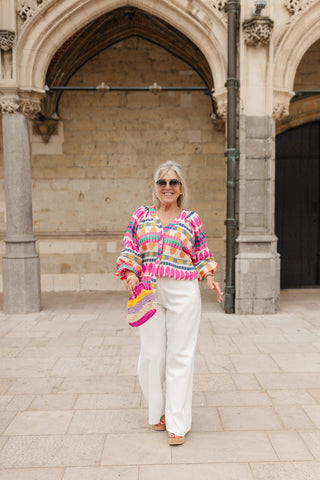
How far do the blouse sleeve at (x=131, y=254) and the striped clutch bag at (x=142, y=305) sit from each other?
13 cm

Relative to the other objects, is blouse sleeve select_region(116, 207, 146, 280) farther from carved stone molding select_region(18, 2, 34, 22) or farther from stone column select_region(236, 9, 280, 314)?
carved stone molding select_region(18, 2, 34, 22)

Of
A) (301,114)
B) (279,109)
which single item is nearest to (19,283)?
(279,109)

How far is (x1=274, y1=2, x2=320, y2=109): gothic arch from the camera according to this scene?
5758 mm

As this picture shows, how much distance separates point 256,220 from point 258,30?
2520 millimetres

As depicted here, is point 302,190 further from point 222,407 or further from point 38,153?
point 222,407

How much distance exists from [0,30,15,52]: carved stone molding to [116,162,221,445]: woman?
4302mm

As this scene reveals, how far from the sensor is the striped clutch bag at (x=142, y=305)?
8.30ft

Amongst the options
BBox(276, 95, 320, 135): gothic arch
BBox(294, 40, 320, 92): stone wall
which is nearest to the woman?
BBox(276, 95, 320, 135): gothic arch

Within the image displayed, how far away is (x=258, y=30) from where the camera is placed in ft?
18.2

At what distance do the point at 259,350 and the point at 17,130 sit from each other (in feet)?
14.4

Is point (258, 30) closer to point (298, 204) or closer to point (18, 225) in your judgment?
point (298, 204)

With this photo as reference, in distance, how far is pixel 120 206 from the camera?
8.05m

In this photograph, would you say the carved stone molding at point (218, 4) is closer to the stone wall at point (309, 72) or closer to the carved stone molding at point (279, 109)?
the carved stone molding at point (279, 109)

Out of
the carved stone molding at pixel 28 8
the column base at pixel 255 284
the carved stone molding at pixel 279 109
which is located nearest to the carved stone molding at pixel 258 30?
the carved stone molding at pixel 279 109
